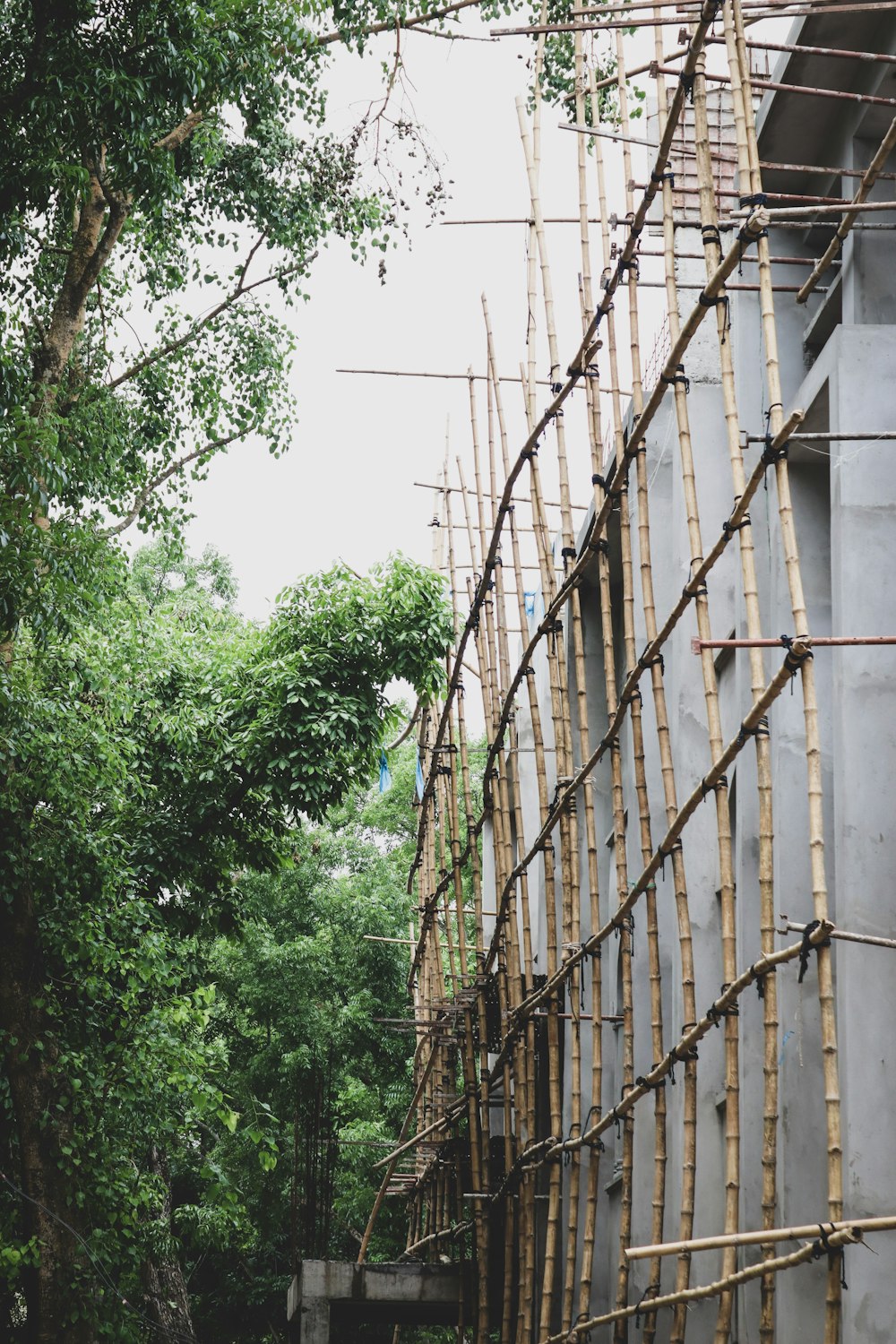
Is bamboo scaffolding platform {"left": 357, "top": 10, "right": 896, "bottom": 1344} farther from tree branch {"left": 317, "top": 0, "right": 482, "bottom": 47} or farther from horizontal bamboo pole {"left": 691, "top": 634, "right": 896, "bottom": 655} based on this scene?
tree branch {"left": 317, "top": 0, "right": 482, "bottom": 47}

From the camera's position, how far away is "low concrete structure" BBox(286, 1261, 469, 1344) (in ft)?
32.5

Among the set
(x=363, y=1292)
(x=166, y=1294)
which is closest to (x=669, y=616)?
(x=363, y=1292)

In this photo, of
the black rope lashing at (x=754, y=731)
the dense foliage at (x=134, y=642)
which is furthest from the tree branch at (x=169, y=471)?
the black rope lashing at (x=754, y=731)

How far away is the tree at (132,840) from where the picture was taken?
9.23m

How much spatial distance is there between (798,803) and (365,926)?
43.6 ft

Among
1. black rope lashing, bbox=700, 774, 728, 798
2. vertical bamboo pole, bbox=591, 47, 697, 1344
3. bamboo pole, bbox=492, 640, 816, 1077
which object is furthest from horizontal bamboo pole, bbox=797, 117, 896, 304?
black rope lashing, bbox=700, 774, 728, 798

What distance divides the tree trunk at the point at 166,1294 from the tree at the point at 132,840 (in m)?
2.57

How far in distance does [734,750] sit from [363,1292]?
6948 millimetres

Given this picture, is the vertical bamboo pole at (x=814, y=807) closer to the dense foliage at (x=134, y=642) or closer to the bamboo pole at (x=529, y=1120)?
the bamboo pole at (x=529, y=1120)

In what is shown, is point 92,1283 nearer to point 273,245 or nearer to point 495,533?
point 495,533

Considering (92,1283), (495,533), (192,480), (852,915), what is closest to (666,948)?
(495,533)

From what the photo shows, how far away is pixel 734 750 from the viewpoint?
4453mm

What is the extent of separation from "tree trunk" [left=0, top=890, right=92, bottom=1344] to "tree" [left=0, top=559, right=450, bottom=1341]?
0.01m

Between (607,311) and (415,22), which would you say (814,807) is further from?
(415,22)
